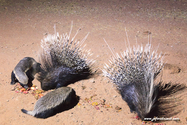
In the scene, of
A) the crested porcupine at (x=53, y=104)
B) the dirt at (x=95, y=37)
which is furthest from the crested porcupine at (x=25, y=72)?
the crested porcupine at (x=53, y=104)

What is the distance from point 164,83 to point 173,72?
1.14ft

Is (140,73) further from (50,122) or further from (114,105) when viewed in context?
(50,122)

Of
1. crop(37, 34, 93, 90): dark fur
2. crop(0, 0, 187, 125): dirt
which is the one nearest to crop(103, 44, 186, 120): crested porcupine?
crop(0, 0, 187, 125): dirt

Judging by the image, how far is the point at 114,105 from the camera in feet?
8.45

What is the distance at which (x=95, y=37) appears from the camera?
4.50 m

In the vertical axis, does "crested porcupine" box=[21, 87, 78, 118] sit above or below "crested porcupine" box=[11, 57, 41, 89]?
below

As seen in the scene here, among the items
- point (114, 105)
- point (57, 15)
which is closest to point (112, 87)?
point (114, 105)

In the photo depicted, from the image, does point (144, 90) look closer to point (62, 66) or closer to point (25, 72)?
point (62, 66)

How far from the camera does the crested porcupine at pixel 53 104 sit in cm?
226

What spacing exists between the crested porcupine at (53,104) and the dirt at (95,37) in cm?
7

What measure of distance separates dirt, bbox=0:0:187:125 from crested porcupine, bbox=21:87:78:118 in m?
0.07

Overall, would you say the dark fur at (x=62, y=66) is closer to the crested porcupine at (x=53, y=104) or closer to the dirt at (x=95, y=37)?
the dirt at (x=95, y=37)

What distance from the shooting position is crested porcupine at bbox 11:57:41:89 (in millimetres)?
2783

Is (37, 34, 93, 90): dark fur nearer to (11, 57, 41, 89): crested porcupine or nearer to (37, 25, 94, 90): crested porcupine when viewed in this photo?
(37, 25, 94, 90): crested porcupine
